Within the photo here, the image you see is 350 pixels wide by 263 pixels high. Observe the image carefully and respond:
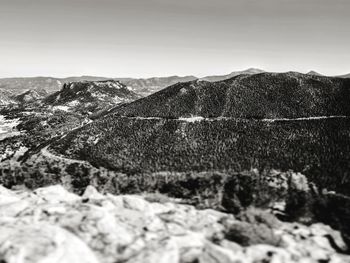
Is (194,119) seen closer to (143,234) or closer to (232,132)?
(232,132)

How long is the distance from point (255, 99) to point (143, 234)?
246ft

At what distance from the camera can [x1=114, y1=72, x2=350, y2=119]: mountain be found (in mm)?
100438

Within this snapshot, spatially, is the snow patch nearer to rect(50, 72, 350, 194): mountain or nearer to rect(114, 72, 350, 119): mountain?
rect(50, 72, 350, 194): mountain

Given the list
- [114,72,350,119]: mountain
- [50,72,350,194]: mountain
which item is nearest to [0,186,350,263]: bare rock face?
[50,72,350,194]: mountain

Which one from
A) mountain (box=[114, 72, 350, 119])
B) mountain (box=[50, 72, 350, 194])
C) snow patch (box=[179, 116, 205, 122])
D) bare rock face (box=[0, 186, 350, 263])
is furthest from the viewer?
snow patch (box=[179, 116, 205, 122])

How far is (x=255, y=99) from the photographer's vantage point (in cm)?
10931

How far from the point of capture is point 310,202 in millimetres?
55562

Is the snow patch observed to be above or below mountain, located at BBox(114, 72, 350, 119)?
below

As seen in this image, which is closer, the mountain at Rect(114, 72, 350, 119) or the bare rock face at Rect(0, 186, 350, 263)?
the bare rock face at Rect(0, 186, 350, 263)

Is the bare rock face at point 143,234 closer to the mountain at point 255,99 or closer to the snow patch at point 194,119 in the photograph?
the snow patch at point 194,119

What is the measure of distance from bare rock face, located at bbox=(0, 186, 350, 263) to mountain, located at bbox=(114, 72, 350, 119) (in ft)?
180

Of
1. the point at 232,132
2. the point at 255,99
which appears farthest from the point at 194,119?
the point at 255,99

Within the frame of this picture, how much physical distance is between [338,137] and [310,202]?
30.4 metres

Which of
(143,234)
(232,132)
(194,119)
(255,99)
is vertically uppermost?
(255,99)
